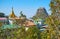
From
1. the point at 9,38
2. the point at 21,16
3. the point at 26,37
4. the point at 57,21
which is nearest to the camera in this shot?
the point at 57,21

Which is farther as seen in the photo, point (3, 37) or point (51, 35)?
point (3, 37)

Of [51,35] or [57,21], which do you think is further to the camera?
[51,35]

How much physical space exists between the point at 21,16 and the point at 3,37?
4.63 ft

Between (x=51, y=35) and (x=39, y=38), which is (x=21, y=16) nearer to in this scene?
(x=39, y=38)

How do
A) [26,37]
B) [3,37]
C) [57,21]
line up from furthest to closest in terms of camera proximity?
[3,37] < [26,37] < [57,21]

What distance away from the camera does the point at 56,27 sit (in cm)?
550

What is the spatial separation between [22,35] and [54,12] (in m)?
1.83

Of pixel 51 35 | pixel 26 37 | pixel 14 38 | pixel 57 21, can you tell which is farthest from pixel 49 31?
pixel 14 38

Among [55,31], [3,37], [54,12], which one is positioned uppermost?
[54,12]

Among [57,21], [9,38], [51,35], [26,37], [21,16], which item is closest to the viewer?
[57,21]

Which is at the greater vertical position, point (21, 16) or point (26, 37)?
point (21, 16)

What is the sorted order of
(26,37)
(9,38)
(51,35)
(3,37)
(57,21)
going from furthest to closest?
(3,37) < (9,38) < (26,37) < (51,35) < (57,21)

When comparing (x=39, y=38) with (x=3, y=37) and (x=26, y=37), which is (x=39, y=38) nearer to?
(x=26, y=37)

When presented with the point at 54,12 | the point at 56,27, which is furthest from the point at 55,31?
the point at 54,12
